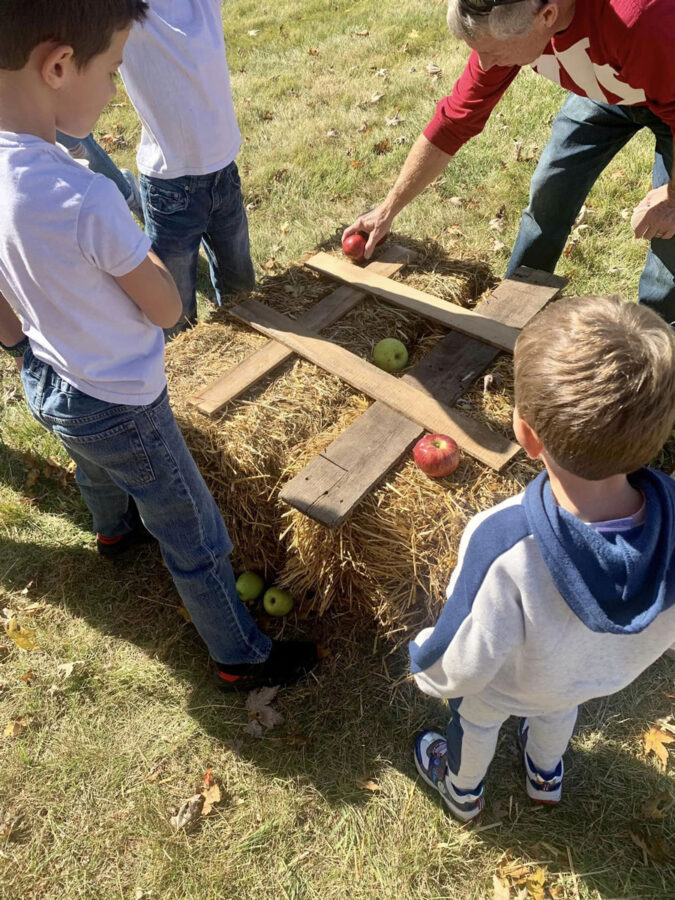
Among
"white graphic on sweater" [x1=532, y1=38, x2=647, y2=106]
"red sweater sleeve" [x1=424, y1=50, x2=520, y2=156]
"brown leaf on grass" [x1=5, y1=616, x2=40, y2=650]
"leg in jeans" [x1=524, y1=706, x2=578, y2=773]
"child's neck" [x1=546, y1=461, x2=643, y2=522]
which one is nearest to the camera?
"child's neck" [x1=546, y1=461, x2=643, y2=522]

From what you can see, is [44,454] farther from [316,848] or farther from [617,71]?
[617,71]

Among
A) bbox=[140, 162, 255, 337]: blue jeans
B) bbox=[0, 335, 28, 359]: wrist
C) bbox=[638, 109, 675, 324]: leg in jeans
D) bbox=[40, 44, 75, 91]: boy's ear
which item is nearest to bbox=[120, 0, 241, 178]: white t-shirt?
bbox=[140, 162, 255, 337]: blue jeans

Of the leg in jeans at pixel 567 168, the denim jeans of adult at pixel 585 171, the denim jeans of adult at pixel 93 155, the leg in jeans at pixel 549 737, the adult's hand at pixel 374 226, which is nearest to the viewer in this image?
the leg in jeans at pixel 549 737

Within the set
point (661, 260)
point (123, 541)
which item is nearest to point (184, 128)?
point (123, 541)

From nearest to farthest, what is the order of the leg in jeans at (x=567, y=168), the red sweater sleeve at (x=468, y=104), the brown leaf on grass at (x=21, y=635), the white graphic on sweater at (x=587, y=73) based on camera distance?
the white graphic on sweater at (x=587, y=73) < the red sweater sleeve at (x=468, y=104) < the brown leaf on grass at (x=21, y=635) < the leg in jeans at (x=567, y=168)

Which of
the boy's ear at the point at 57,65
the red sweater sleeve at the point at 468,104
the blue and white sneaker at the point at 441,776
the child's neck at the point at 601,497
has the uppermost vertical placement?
the boy's ear at the point at 57,65

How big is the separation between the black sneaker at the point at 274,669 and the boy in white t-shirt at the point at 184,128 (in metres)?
2.35

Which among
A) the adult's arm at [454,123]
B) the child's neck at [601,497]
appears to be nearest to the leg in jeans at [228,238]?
the adult's arm at [454,123]

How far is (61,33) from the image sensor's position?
1526 mm

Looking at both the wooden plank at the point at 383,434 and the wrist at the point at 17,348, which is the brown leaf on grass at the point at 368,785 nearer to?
the wooden plank at the point at 383,434

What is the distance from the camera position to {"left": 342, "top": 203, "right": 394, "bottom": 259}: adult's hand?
149 inches

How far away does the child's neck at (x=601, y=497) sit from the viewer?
153 centimetres

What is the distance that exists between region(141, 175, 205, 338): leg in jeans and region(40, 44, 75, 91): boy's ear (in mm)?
1871

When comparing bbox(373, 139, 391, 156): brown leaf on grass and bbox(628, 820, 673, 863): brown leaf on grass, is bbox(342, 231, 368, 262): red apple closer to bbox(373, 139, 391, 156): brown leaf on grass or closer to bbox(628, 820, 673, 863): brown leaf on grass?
bbox(373, 139, 391, 156): brown leaf on grass
